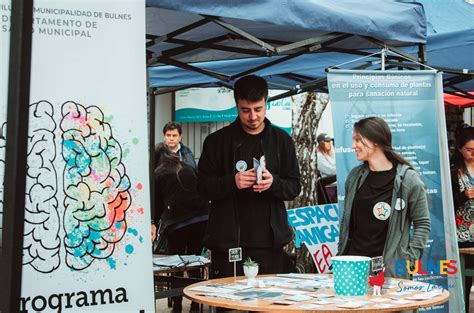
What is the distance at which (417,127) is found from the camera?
5.60 metres

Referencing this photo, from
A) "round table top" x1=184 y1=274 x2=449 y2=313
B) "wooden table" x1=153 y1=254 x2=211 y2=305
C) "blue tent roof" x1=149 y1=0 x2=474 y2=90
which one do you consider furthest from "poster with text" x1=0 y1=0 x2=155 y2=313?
"blue tent roof" x1=149 y1=0 x2=474 y2=90

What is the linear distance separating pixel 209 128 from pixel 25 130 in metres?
15.6

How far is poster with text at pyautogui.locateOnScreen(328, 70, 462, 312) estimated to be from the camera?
213 inches

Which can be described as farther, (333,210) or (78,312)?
(333,210)

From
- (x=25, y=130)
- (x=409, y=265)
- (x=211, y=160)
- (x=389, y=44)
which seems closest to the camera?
(x=25, y=130)

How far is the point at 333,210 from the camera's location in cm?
741

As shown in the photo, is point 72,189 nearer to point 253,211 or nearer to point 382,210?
point 253,211

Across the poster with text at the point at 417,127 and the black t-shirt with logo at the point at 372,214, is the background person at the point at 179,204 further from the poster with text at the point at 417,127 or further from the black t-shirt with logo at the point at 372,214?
the black t-shirt with logo at the point at 372,214

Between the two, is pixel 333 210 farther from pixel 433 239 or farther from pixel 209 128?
pixel 209 128

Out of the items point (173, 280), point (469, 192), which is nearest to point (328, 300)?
point (173, 280)

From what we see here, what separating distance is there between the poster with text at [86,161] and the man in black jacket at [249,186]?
1737 mm

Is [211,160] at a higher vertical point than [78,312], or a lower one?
higher

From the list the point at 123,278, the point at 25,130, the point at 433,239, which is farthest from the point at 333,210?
the point at 25,130

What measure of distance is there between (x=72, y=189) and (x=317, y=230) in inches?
188
